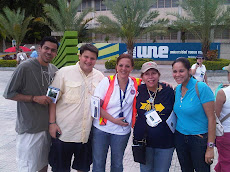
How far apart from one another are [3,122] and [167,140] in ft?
15.6

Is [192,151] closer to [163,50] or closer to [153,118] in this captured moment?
[153,118]

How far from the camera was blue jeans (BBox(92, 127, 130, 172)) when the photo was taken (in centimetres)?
270

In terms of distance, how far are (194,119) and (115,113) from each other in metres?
0.86

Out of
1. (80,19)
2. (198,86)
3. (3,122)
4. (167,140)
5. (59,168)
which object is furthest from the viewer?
(80,19)

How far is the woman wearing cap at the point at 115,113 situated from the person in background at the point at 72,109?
0.47 ft

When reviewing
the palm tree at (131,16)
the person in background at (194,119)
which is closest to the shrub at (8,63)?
the palm tree at (131,16)

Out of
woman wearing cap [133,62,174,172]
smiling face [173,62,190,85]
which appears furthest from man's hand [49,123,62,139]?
smiling face [173,62,190,85]

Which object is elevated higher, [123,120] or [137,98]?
[137,98]

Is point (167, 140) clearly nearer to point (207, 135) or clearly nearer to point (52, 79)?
point (207, 135)

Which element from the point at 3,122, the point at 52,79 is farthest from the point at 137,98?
the point at 3,122

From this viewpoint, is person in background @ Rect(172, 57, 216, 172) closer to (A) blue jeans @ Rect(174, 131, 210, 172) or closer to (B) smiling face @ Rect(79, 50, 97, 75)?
(A) blue jeans @ Rect(174, 131, 210, 172)

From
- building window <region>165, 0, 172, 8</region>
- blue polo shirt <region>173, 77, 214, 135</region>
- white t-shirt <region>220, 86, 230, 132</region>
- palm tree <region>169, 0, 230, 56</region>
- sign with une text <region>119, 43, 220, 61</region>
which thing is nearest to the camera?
blue polo shirt <region>173, 77, 214, 135</region>

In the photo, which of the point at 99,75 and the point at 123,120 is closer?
the point at 123,120

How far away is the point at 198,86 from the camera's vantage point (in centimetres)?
241
